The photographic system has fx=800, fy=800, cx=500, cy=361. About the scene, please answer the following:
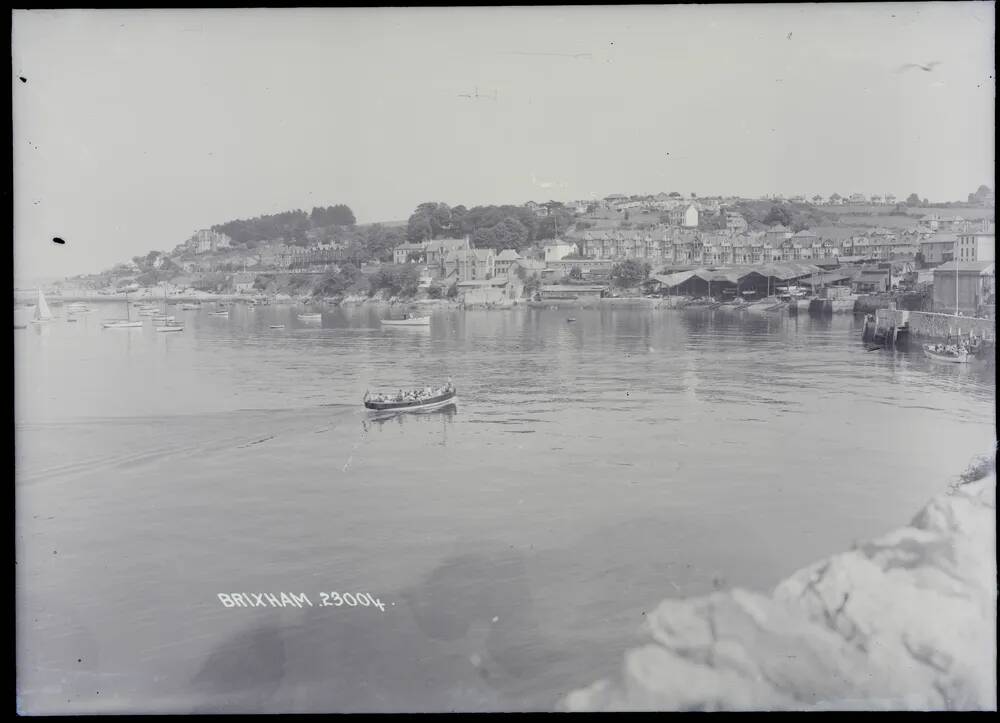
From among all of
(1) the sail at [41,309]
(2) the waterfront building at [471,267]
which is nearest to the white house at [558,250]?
(2) the waterfront building at [471,267]

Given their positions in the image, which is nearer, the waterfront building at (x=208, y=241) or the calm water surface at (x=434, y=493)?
the calm water surface at (x=434, y=493)

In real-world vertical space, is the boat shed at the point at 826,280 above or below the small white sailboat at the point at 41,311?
above

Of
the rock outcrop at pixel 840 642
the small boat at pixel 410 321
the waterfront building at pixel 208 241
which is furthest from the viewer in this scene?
the small boat at pixel 410 321

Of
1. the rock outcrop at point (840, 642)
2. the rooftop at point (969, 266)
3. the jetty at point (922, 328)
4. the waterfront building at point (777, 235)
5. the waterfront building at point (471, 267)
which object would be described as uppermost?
the waterfront building at point (777, 235)

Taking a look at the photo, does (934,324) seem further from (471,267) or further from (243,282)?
(243,282)

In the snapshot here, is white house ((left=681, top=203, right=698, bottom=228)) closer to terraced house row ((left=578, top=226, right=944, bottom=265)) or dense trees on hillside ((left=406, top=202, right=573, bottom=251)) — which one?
terraced house row ((left=578, top=226, right=944, bottom=265))

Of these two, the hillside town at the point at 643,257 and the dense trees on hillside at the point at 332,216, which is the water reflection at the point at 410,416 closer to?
the hillside town at the point at 643,257

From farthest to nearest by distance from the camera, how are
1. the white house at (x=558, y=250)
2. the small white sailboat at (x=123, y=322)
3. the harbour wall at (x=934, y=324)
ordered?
the small white sailboat at (x=123, y=322) → the white house at (x=558, y=250) → the harbour wall at (x=934, y=324)
